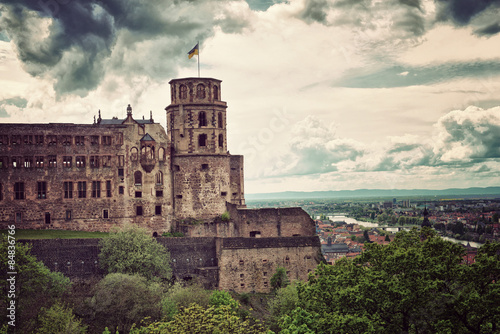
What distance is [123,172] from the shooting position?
5994 cm

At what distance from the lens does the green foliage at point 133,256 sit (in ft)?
159

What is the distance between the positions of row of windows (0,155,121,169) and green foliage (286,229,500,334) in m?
33.6

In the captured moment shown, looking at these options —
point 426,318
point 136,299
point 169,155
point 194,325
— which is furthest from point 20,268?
point 426,318

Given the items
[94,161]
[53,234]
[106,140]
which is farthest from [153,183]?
[53,234]

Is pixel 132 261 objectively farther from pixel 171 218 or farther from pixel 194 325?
pixel 194 325

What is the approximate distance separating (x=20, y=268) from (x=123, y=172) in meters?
21.0

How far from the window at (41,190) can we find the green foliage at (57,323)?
862 inches

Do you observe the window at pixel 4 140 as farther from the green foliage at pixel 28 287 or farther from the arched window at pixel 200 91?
the arched window at pixel 200 91

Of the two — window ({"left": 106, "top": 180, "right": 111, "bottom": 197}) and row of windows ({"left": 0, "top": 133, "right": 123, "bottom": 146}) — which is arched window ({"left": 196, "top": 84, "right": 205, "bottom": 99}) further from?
window ({"left": 106, "top": 180, "right": 111, "bottom": 197})

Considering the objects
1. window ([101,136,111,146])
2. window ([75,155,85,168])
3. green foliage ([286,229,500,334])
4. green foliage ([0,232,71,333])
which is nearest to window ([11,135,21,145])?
window ([75,155,85,168])

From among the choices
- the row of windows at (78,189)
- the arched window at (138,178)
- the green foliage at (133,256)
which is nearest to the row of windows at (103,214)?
the row of windows at (78,189)

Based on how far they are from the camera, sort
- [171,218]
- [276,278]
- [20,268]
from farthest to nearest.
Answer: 1. [171,218]
2. [276,278]
3. [20,268]

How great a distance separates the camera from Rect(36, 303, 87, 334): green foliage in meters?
35.9

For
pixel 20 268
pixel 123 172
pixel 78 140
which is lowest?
pixel 20 268
